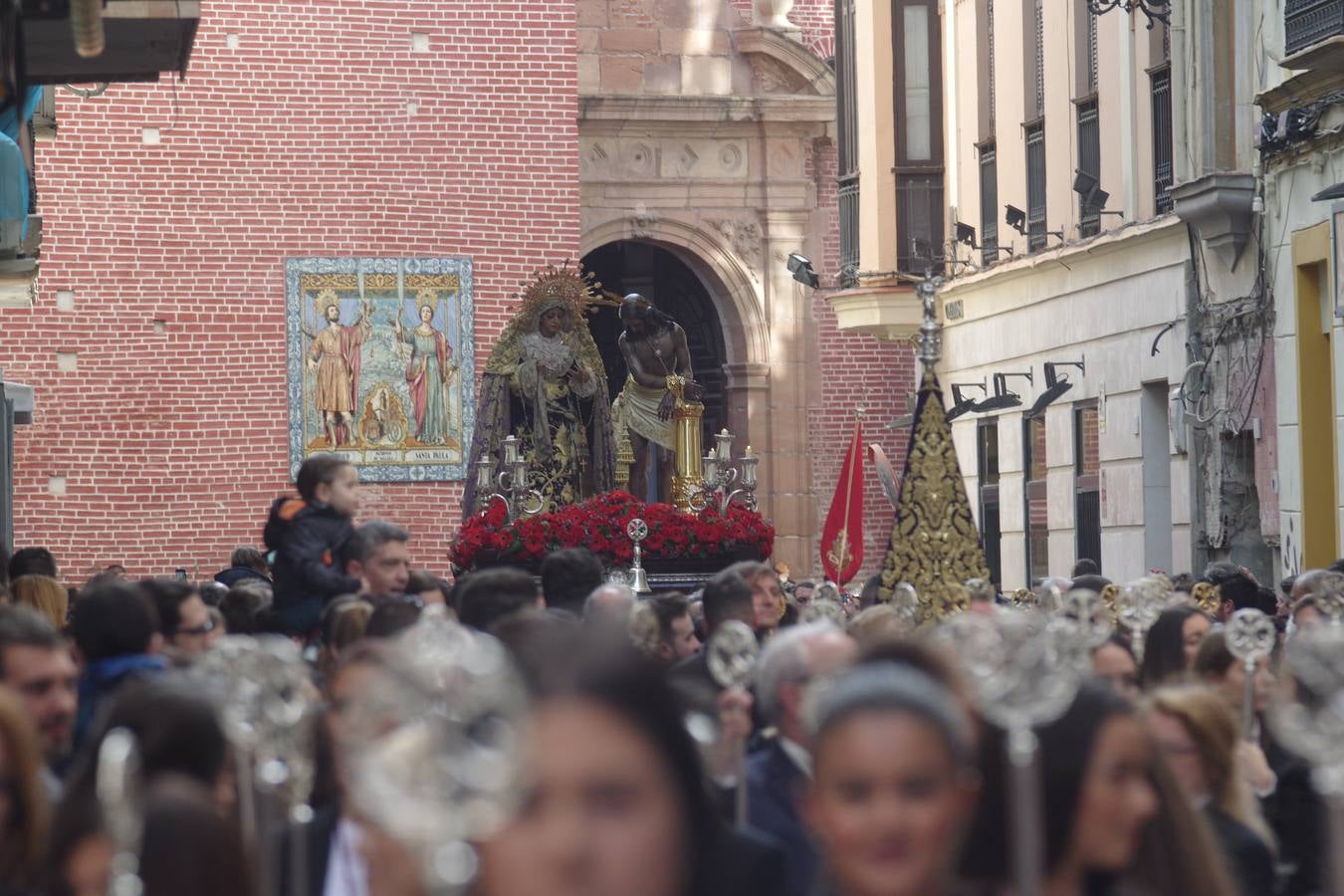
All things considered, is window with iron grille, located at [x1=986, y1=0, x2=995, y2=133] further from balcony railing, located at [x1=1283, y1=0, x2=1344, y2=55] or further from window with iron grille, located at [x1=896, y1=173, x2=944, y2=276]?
balcony railing, located at [x1=1283, y1=0, x2=1344, y2=55]

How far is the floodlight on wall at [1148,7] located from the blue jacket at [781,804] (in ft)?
57.0

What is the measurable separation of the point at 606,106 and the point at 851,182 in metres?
3.63

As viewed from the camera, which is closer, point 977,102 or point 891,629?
point 891,629

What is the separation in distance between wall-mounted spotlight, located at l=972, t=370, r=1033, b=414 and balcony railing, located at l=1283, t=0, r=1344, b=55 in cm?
780

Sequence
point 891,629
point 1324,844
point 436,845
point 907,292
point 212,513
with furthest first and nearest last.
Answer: point 907,292 < point 212,513 < point 891,629 < point 1324,844 < point 436,845

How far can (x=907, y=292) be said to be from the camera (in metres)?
29.3

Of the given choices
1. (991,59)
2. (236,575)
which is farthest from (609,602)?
(991,59)

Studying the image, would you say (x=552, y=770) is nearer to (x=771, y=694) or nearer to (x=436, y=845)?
(x=436, y=845)

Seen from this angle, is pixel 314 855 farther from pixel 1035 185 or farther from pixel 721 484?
pixel 1035 185

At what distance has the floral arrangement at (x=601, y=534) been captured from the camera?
1834 cm

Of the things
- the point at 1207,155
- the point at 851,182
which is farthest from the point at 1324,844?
the point at 851,182

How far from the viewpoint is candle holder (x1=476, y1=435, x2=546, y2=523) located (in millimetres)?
19516

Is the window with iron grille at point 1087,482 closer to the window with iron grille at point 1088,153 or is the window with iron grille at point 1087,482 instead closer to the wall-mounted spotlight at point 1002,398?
the wall-mounted spotlight at point 1002,398

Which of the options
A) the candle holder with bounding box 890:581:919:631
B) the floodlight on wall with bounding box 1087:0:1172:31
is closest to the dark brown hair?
the candle holder with bounding box 890:581:919:631
